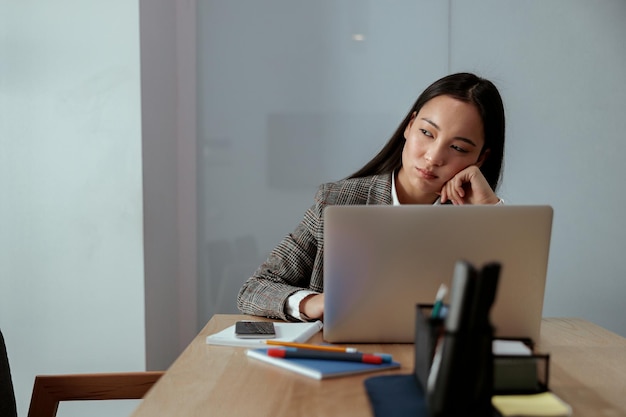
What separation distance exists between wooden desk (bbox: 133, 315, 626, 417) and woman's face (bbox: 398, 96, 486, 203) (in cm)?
64

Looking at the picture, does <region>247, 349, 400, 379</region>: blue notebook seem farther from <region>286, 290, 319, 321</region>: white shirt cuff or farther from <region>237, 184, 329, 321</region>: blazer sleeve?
<region>237, 184, 329, 321</region>: blazer sleeve

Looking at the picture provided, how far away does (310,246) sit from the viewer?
1815 mm

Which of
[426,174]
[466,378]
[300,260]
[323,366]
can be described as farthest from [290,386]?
[426,174]

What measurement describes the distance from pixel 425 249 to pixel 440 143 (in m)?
0.67

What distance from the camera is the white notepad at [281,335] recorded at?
48.7 inches

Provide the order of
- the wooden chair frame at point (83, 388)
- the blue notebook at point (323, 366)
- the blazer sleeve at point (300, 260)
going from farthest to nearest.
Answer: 1. the blazer sleeve at point (300, 260)
2. the wooden chair frame at point (83, 388)
3. the blue notebook at point (323, 366)

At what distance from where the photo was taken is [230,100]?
3064 mm

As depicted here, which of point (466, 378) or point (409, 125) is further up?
point (409, 125)

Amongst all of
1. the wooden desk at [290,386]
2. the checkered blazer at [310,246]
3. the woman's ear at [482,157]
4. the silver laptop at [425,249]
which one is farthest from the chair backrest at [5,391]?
the woman's ear at [482,157]

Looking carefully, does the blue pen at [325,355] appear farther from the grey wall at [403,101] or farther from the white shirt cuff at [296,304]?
the grey wall at [403,101]

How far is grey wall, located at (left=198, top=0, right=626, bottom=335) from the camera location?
3014 millimetres

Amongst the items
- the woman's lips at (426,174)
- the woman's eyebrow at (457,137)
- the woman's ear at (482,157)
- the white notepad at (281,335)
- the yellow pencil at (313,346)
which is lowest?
the white notepad at (281,335)

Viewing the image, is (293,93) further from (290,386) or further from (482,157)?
(290,386)

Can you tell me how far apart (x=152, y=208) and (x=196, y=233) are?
42 centimetres
